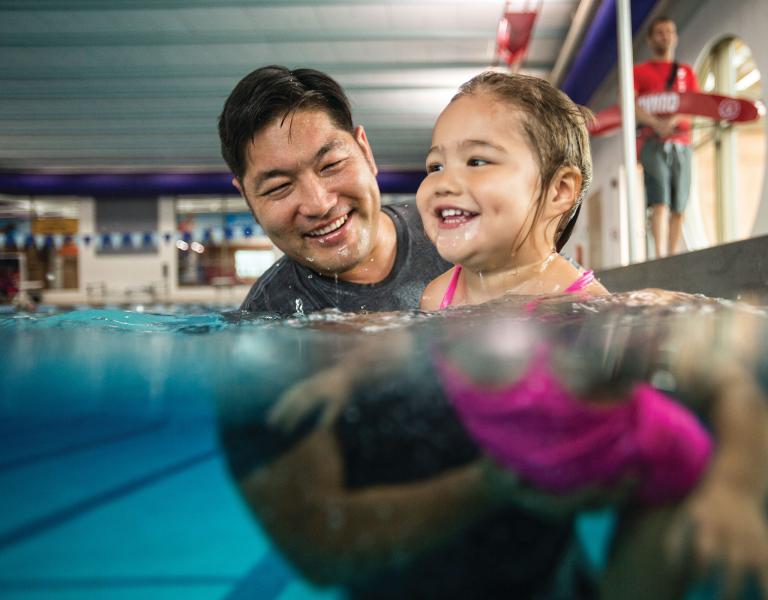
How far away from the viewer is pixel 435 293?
2412 mm

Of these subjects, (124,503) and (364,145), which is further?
(364,145)

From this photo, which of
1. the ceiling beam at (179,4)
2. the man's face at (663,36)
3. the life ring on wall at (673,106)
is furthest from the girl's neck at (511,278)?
the ceiling beam at (179,4)

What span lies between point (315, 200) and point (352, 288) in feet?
1.59

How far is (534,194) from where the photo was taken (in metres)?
2.00

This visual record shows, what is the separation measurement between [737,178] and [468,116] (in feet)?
21.7

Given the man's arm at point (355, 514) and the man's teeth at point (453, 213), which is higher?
the man's teeth at point (453, 213)

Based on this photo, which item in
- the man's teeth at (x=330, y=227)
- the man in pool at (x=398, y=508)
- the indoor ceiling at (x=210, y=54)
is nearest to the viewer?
the man in pool at (x=398, y=508)

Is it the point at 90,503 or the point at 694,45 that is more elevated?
the point at 694,45

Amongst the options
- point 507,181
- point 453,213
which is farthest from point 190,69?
point 507,181

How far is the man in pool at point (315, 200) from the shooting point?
2289mm

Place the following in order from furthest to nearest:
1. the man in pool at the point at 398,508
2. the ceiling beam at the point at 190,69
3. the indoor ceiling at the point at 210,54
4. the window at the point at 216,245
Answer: the window at the point at 216,245
the ceiling beam at the point at 190,69
the indoor ceiling at the point at 210,54
the man in pool at the point at 398,508

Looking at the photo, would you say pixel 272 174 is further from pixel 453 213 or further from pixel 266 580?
pixel 266 580

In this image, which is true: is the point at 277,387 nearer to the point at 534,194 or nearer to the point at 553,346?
the point at 553,346

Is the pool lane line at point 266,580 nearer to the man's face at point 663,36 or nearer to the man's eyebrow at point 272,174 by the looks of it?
the man's eyebrow at point 272,174
